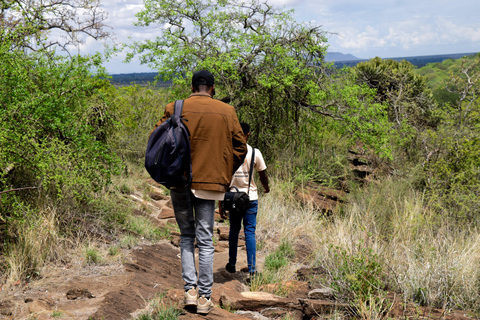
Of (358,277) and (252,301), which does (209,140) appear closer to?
(252,301)

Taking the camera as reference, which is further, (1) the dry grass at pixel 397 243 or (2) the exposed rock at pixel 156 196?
(2) the exposed rock at pixel 156 196

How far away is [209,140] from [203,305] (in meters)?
1.38

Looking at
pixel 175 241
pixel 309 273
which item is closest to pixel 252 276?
pixel 309 273

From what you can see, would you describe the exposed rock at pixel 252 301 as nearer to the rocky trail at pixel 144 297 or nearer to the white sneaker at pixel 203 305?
the rocky trail at pixel 144 297

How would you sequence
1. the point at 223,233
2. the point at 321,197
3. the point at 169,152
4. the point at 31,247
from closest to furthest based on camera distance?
the point at 169,152, the point at 31,247, the point at 223,233, the point at 321,197

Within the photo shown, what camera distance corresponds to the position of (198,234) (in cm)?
383

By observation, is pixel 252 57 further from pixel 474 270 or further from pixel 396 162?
pixel 474 270

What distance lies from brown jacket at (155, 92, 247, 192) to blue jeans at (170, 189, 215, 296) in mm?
192

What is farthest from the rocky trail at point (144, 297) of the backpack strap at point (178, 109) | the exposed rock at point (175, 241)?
the backpack strap at point (178, 109)

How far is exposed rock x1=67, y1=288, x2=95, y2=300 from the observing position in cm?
427

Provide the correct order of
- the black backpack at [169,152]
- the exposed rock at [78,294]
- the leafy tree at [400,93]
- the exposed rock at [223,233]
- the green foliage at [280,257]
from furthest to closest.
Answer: the leafy tree at [400,93] → the exposed rock at [223,233] → the green foliage at [280,257] → the exposed rock at [78,294] → the black backpack at [169,152]

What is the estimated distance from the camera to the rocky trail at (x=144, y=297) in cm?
381

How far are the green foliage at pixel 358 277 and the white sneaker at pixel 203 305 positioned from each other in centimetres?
122

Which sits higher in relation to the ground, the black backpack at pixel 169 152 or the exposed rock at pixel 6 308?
the black backpack at pixel 169 152
